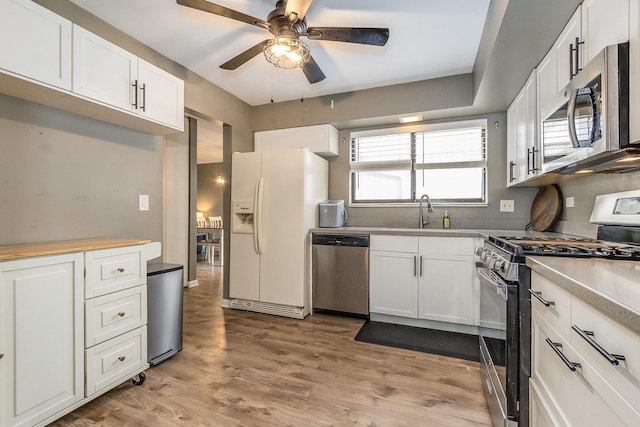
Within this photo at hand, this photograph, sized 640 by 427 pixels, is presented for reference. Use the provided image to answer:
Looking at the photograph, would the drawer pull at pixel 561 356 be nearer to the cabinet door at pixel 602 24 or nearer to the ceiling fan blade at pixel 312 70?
the cabinet door at pixel 602 24

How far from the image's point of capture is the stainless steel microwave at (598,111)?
43.8 inches

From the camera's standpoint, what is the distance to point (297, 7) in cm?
163

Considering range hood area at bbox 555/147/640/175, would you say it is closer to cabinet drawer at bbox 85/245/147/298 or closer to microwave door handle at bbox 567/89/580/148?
microwave door handle at bbox 567/89/580/148

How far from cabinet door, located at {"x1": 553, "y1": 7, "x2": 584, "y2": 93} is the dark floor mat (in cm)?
197

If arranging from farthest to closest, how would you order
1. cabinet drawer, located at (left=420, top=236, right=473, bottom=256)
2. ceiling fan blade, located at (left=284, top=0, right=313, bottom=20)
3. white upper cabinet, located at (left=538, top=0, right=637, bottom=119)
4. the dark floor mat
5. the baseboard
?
the baseboard < cabinet drawer, located at (left=420, top=236, right=473, bottom=256) < the dark floor mat < ceiling fan blade, located at (left=284, top=0, right=313, bottom=20) < white upper cabinet, located at (left=538, top=0, right=637, bottom=119)

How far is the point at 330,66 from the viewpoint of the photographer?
277cm

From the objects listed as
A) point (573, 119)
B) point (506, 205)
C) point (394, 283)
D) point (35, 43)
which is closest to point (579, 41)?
point (573, 119)

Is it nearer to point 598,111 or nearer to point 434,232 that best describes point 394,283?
point 434,232

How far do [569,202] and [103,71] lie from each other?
3491 millimetres

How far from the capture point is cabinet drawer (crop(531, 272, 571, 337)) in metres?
0.92

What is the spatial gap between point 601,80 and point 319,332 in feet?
8.38

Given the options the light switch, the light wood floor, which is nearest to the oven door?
the light wood floor

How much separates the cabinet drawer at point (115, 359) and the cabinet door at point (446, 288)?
7.64 feet

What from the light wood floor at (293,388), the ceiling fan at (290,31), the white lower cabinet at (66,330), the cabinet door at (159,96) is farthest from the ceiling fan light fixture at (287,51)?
the light wood floor at (293,388)
